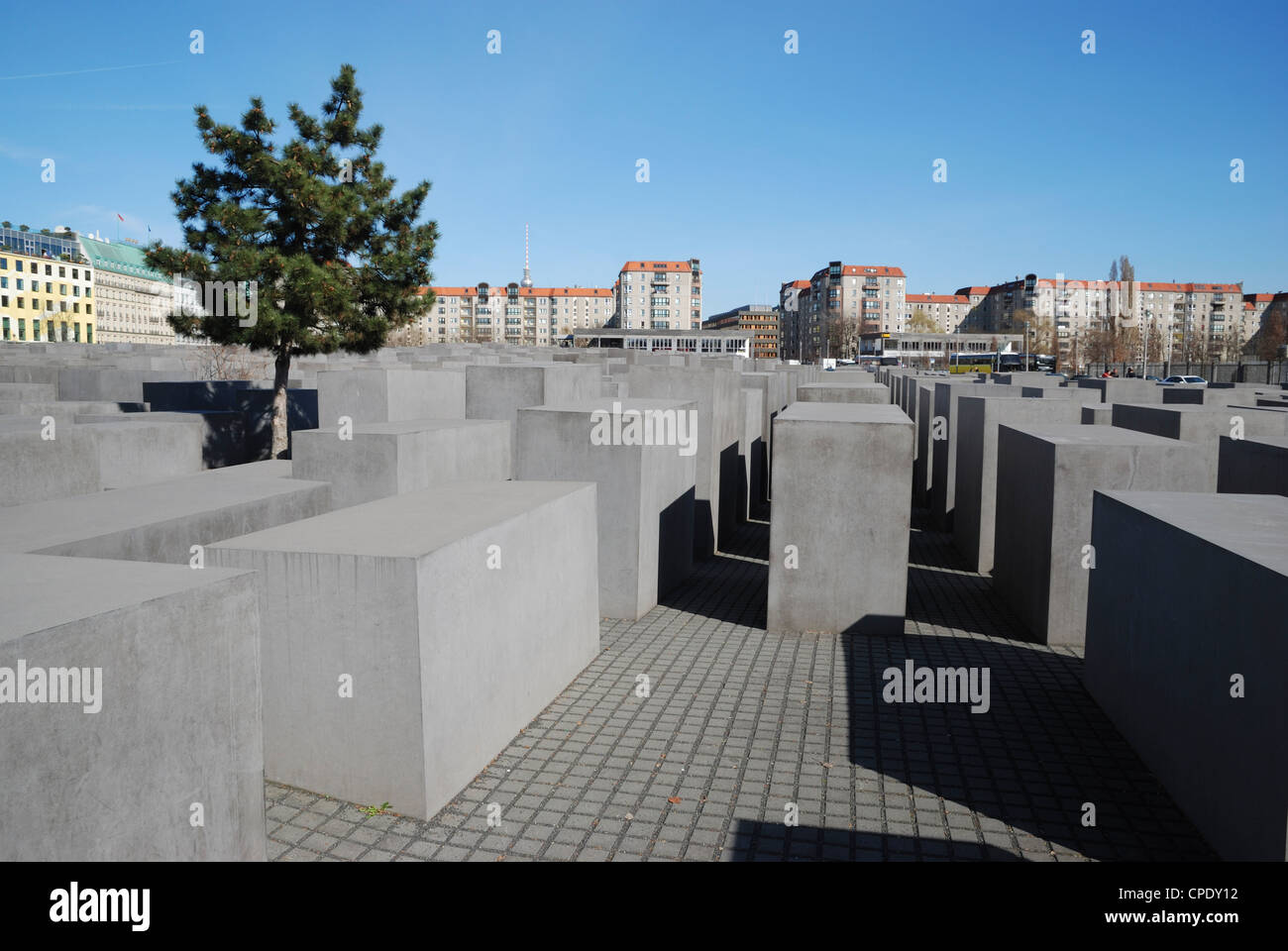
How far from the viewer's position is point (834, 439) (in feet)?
28.0

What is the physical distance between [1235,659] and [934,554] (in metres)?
7.98

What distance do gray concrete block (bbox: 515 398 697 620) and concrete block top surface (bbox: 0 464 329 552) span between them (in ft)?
7.30

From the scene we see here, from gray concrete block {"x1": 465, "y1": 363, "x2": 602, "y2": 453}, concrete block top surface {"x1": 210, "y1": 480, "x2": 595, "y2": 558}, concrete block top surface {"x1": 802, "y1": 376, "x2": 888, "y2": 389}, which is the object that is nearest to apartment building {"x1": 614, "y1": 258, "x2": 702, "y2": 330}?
concrete block top surface {"x1": 802, "y1": 376, "x2": 888, "y2": 389}

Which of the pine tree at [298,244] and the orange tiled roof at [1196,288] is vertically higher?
the orange tiled roof at [1196,288]

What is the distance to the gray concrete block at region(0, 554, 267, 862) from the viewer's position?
3146 millimetres

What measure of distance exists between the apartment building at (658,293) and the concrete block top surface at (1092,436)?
138709 mm

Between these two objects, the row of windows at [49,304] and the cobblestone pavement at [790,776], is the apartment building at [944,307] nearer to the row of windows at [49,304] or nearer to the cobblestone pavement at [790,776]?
the row of windows at [49,304]

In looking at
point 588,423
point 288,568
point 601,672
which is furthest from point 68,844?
point 588,423

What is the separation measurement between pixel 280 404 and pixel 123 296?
373 ft

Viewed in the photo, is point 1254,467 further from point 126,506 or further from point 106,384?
point 106,384

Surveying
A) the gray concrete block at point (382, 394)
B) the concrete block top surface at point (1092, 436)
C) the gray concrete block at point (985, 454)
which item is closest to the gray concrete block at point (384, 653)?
the concrete block top surface at point (1092, 436)

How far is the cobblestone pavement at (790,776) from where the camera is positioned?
15.6 feet

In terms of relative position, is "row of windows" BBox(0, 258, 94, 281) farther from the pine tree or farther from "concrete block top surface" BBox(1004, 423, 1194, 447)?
"concrete block top surface" BBox(1004, 423, 1194, 447)
